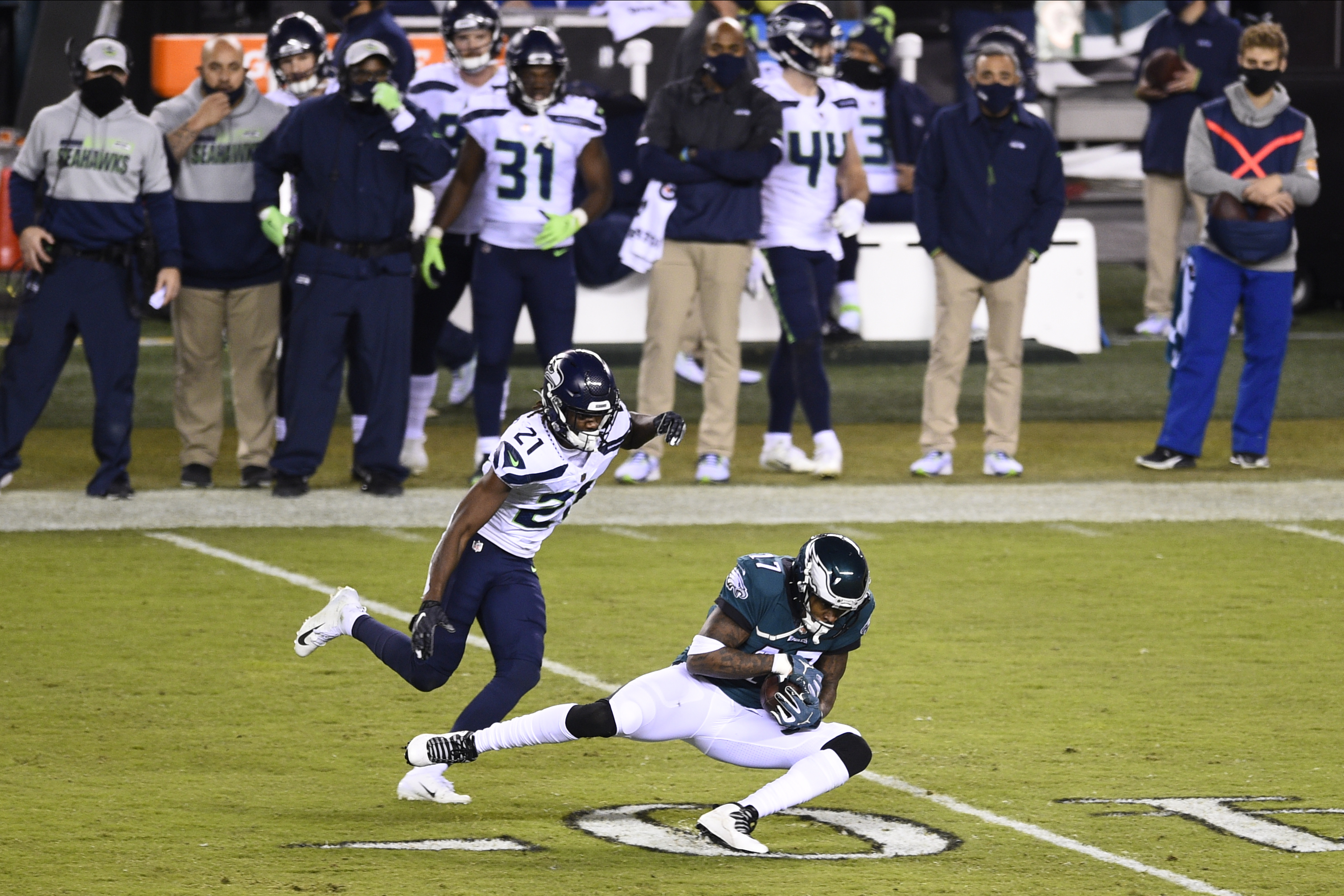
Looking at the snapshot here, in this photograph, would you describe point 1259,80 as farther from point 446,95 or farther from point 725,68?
point 446,95

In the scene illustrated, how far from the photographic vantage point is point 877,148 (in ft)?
50.8

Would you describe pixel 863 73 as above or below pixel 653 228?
above

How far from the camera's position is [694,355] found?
14172mm

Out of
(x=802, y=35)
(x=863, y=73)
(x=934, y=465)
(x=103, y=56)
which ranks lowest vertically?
(x=934, y=465)

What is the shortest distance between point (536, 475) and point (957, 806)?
149 centimetres

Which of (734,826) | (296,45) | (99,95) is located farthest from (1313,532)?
(99,95)

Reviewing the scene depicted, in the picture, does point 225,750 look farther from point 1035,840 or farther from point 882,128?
point 882,128

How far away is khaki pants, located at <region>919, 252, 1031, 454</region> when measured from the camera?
11164 mm

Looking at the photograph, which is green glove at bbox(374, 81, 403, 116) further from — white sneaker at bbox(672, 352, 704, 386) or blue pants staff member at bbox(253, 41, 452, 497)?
white sneaker at bbox(672, 352, 704, 386)

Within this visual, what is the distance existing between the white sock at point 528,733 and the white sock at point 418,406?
237 inches

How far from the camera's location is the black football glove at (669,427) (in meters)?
6.17

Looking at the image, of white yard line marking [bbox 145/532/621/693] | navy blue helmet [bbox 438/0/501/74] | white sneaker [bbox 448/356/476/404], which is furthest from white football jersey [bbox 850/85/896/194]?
white yard line marking [bbox 145/532/621/693]

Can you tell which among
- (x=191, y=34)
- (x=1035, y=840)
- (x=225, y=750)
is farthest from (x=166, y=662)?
(x=191, y=34)

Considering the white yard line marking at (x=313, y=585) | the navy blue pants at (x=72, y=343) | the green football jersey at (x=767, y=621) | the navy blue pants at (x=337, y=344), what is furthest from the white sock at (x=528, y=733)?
the navy blue pants at (x=72, y=343)
